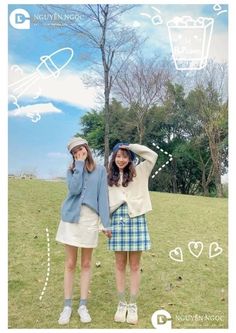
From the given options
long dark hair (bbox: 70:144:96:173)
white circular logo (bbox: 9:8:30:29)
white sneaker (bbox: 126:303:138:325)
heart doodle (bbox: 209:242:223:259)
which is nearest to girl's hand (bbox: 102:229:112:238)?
long dark hair (bbox: 70:144:96:173)

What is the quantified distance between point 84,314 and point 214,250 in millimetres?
848

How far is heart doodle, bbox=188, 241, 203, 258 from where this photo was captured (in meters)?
3.74

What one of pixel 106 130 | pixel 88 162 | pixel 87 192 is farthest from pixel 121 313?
pixel 106 130

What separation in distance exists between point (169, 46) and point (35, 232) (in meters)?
1.35

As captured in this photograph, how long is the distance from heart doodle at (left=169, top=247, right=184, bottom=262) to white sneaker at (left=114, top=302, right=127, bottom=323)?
1.32 feet

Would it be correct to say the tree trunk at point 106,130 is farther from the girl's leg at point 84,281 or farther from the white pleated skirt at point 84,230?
the girl's leg at point 84,281

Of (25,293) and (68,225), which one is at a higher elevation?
(68,225)

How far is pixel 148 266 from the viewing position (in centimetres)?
378

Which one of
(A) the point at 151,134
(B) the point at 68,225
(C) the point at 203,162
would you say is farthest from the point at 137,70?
(B) the point at 68,225

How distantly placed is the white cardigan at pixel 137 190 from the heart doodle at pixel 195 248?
37cm

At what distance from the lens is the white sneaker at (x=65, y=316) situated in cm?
355

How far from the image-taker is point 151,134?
3791 millimetres

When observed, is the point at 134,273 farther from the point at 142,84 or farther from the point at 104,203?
the point at 142,84
